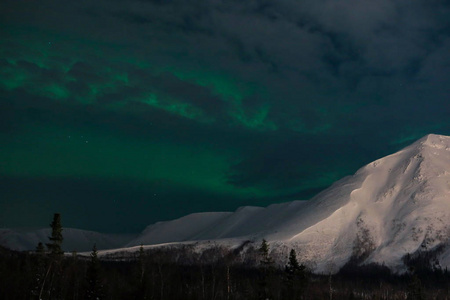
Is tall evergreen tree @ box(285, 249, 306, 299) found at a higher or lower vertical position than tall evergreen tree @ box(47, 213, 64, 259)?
lower

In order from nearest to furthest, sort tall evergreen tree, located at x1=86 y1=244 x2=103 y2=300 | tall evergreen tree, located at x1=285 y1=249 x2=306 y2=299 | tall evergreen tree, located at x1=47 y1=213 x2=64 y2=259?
tall evergreen tree, located at x1=47 y1=213 x2=64 y2=259, tall evergreen tree, located at x1=86 y1=244 x2=103 y2=300, tall evergreen tree, located at x1=285 y1=249 x2=306 y2=299

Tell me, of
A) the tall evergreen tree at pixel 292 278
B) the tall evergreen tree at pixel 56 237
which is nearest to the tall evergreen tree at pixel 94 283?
the tall evergreen tree at pixel 56 237

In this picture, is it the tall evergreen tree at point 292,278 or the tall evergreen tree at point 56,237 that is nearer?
the tall evergreen tree at point 56,237

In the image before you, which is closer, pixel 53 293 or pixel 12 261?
pixel 53 293

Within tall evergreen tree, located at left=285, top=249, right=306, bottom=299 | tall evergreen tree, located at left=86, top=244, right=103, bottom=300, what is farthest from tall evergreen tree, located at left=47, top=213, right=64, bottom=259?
tall evergreen tree, located at left=285, top=249, right=306, bottom=299

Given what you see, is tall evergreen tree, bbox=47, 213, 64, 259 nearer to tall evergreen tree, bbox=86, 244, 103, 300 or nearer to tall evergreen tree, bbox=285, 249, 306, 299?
tall evergreen tree, bbox=86, 244, 103, 300

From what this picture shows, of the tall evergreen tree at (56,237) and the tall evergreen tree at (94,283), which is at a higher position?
the tall evergreen tree at (56,237)

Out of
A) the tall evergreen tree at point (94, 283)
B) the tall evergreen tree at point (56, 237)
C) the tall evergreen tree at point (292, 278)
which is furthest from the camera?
the tall evergreen tree at point (292, 278)

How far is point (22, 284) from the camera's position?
124 metres

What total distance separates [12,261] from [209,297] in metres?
66.6

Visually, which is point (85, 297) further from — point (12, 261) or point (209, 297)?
point (12, 261)

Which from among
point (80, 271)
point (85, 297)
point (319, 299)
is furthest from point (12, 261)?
point (319, 299)

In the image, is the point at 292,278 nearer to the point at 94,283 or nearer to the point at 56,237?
the point at 94,283

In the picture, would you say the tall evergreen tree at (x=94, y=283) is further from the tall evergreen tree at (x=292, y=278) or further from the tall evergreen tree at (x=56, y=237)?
the tall evergreen tree at (x=292, y=278)
